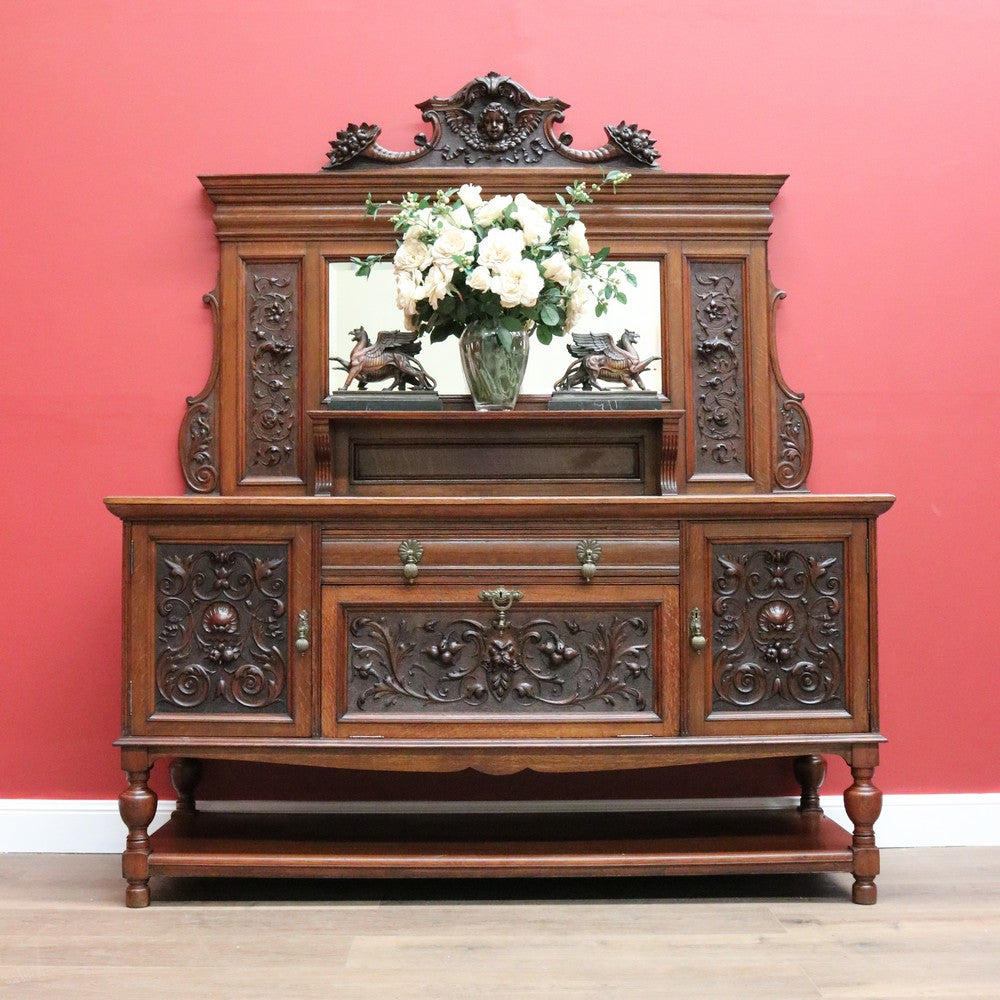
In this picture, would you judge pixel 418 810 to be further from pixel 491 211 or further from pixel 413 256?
pixel 491 211

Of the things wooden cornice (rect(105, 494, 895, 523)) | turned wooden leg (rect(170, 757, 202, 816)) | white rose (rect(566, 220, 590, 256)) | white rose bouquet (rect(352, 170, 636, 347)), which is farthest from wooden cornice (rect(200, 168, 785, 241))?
turned wooden leg (rect(170, 757, 202, 816))

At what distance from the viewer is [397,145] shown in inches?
116

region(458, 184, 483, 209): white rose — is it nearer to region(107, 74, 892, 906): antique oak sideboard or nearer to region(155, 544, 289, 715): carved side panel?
region(107, 74, 892, 906): antique oak sideboard

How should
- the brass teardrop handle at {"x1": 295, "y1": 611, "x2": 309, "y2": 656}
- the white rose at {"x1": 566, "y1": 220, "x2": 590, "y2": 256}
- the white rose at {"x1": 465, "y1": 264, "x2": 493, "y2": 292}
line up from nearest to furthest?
the brass teardrop handle at {"x1": 295, "y1": 611, "x2": 309, "y2": 656}, the white rose at {"x1": 465, "y1": 264, "x2": 493, "y2": 292}, the white rose at {"x1": 566, "y1": 220, "x2": 590, "y2": 256}

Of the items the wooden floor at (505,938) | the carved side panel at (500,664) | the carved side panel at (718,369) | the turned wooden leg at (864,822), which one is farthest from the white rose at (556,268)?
the wooden floor at (505,938)

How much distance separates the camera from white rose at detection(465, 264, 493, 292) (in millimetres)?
2541

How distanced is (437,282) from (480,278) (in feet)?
0.37

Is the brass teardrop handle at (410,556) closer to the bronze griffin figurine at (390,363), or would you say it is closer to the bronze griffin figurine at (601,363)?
the bronze griffin figurine at (390,363)

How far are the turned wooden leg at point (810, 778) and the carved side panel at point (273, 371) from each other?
1603 mm

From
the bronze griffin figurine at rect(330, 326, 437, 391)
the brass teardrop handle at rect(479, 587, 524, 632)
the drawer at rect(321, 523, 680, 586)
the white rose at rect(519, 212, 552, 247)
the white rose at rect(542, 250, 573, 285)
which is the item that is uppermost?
the white rose at rect(519, 212, 552, 247)

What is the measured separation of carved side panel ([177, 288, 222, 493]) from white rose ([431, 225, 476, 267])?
0.74 meters

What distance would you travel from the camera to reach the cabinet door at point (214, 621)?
95.2 inches

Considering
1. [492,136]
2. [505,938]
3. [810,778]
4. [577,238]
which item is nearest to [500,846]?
[505,938]

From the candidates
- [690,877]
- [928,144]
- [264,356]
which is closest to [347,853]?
[690,877]
